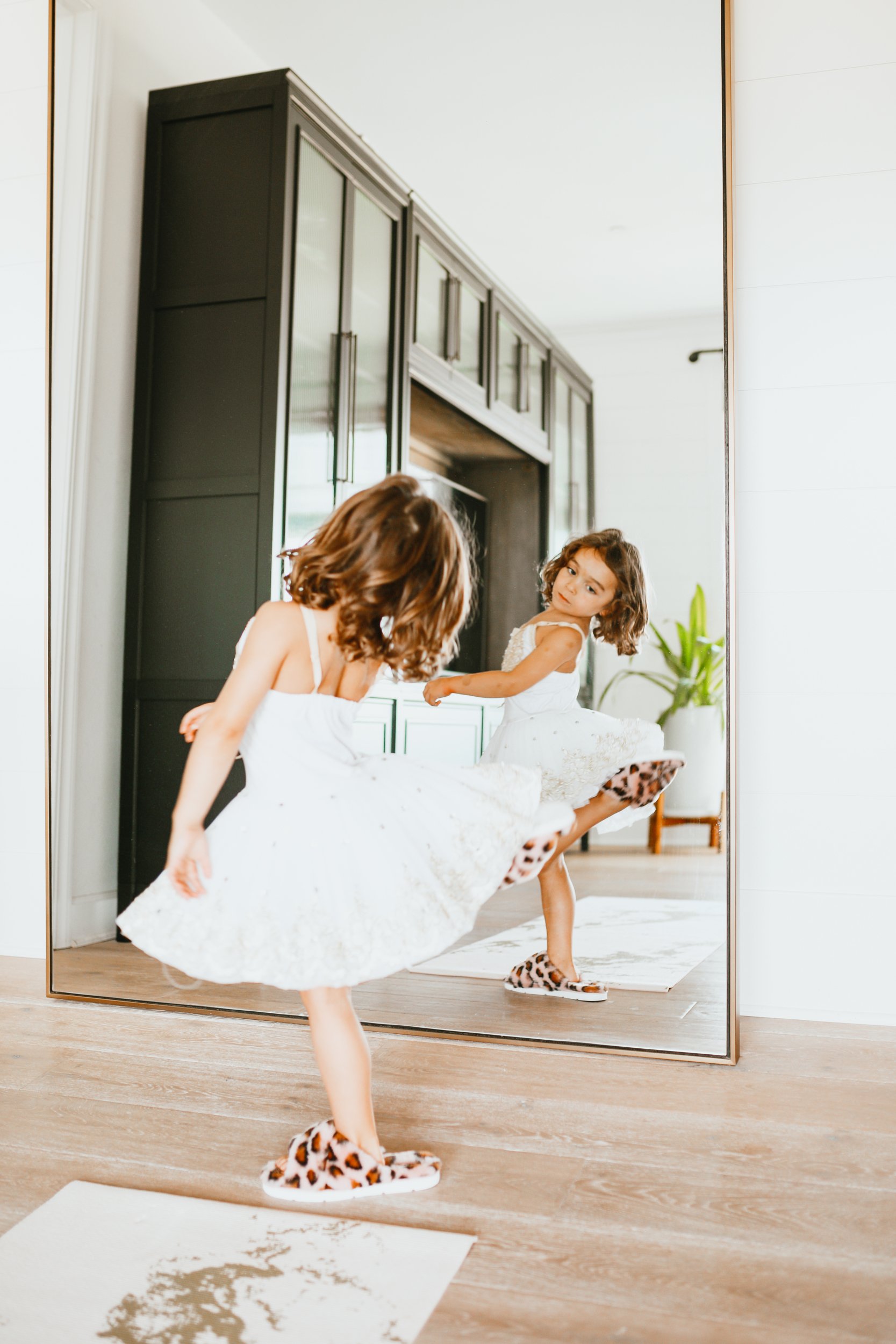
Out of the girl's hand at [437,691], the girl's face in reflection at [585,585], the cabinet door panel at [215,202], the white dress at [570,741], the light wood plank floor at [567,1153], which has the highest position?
the cabinet door panel at [215,202]

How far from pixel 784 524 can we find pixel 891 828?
0.62m

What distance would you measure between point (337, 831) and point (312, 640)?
0.84 ft

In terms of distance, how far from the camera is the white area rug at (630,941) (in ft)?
6.66

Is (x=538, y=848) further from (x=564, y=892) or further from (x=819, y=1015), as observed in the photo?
(x=819, y=1015)

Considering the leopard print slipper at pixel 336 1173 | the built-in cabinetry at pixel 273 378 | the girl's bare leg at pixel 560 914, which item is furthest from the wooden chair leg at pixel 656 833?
the leopard print slipper at pixel 336 1173

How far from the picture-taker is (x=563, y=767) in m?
2.02

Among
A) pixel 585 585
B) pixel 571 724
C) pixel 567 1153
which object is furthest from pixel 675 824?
pixel 567 1153

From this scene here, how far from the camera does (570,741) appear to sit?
2.03 m

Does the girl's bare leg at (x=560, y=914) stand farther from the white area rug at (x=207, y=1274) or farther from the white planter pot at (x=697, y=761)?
the white area rug at (x=207, y=1274)

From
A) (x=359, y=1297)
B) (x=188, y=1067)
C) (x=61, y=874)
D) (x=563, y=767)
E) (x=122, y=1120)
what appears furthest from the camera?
(x=61, y=874)

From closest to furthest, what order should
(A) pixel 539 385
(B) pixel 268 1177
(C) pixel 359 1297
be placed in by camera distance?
(C) pixel 359 1297 → (B) pixel 268 1177 → (A) pixel 539 385

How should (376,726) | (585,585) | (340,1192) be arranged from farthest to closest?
1. (585,585)
2. (376,726)
3. (340,1192)

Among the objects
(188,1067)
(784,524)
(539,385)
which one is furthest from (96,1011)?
(784,524)

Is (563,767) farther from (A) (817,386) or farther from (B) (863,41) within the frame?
(B) (863,41)
